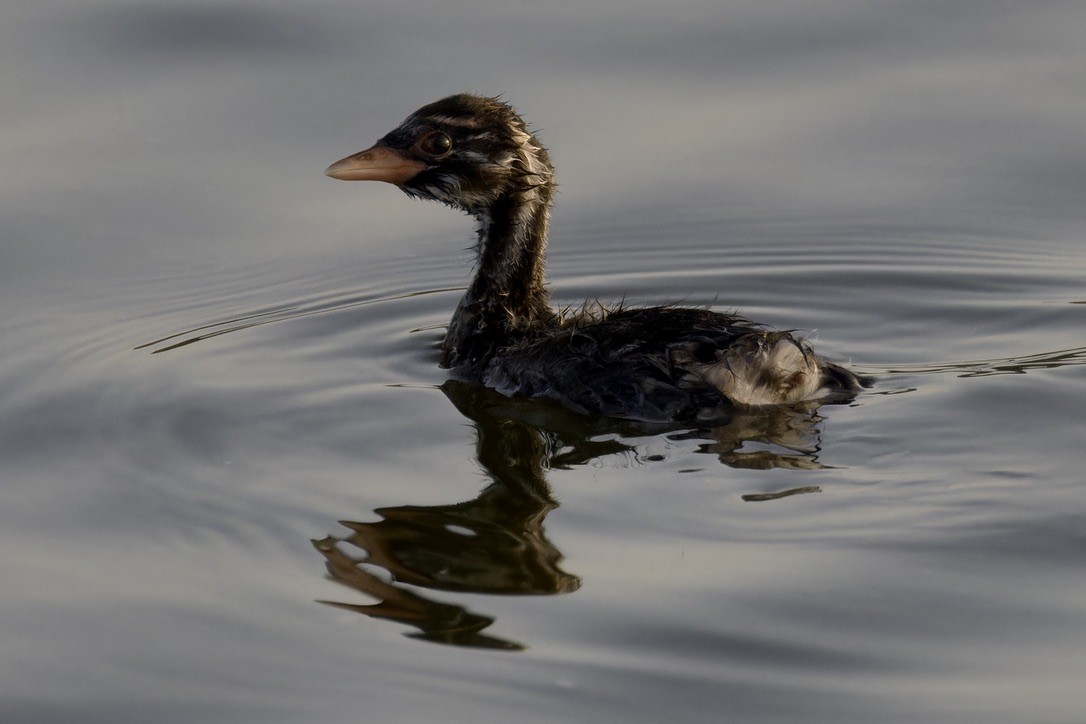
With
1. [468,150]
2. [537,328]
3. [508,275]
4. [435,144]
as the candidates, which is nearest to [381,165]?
[435,144]

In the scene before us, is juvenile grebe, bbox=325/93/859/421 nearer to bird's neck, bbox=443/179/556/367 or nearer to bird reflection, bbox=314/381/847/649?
bird's neck, bbox=443/179/556/367

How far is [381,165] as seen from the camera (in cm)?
861

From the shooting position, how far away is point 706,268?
10.2 meters

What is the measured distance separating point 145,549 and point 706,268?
4693mm

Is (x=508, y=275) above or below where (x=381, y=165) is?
below

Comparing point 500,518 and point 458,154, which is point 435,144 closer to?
point 458,154

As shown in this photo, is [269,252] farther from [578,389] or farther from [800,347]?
[800,347]

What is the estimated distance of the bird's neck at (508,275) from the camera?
8.73 metres

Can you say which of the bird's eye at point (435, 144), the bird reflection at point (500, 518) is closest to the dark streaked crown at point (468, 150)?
the bird's eye at point (435, 144)

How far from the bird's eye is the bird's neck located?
40 cm

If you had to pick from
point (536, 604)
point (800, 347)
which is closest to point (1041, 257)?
point (800, 347)

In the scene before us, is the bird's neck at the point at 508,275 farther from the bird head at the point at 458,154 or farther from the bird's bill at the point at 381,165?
the bird's bill at the point at 381,165

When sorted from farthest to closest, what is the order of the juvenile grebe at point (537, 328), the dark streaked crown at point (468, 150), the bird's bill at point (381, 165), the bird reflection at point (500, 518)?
1. the dark streaked crown at point (468, 150)
2. the bird's bill at point (381, 165)
3. the juvenile grebe at point (537, 328)
4. the bird reflection at point (500, 518)

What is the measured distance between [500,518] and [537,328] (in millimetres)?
2003
